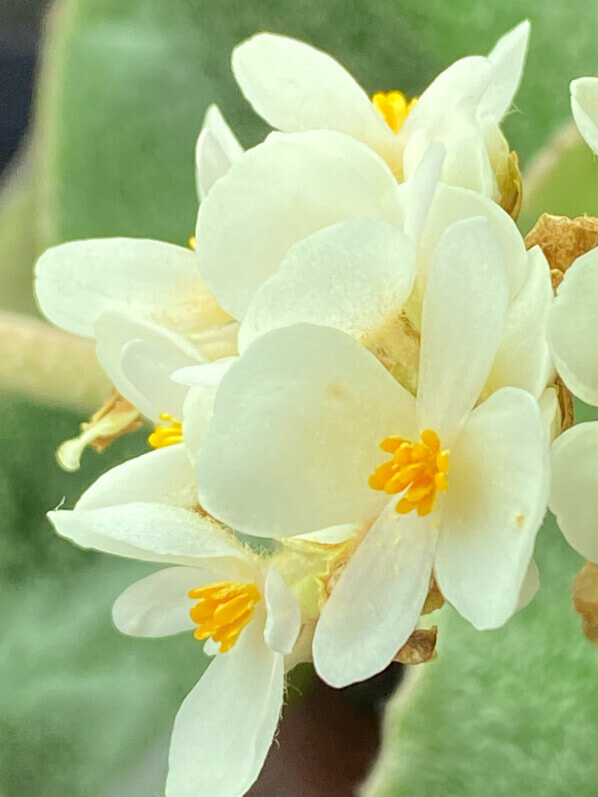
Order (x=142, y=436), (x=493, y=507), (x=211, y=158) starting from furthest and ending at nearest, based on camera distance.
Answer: (x=142, y=436), (x=211, y=158), (x=493, y=507)

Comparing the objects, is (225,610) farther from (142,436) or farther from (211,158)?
(142,436)

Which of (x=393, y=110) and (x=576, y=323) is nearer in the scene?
(x=576, y=323)

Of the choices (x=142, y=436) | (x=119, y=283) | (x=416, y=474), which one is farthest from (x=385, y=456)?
(x=142, y=436)

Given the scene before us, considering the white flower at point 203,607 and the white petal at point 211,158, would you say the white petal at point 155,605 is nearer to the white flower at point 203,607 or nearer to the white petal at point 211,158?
the white flower at point 203,607

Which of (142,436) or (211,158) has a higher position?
(211,158)

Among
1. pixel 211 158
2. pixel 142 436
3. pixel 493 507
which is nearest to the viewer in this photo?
pixel 493 507

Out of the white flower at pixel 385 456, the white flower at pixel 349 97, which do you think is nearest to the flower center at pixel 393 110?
the white flower at pixel 349 97
